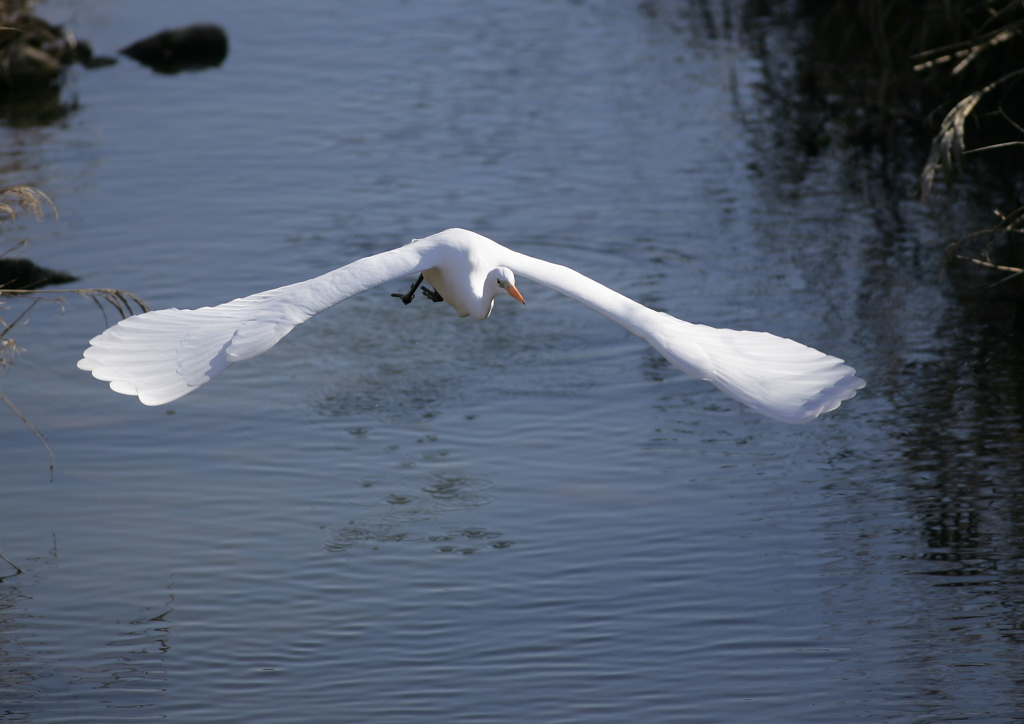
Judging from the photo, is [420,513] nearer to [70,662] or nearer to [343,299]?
[70,662]

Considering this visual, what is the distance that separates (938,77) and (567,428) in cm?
854

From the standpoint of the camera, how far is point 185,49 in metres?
21.4

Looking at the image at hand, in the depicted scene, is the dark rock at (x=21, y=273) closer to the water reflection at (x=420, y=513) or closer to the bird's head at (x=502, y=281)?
the water reflection at (x=420, y=513)

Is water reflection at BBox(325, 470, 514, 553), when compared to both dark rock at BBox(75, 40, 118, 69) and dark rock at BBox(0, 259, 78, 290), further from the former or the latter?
dark rock at BBox(75, 40, 118, 69)

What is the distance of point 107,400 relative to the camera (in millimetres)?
11422

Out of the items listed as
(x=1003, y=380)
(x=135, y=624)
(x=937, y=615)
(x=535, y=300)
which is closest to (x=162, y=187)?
(x=535, y=300)

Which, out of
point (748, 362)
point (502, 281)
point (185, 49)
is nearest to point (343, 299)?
point (502, 281)

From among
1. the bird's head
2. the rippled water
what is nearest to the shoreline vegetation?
the rippled water

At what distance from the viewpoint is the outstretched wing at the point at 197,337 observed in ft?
20.5

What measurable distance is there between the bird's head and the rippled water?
1.94 meters

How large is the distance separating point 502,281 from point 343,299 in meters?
1.51

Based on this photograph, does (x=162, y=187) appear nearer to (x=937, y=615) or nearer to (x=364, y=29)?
(x=364, y=29)

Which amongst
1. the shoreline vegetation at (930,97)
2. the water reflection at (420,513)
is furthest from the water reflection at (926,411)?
the water reflection at (420,513)

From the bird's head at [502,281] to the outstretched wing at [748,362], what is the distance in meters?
0.52
